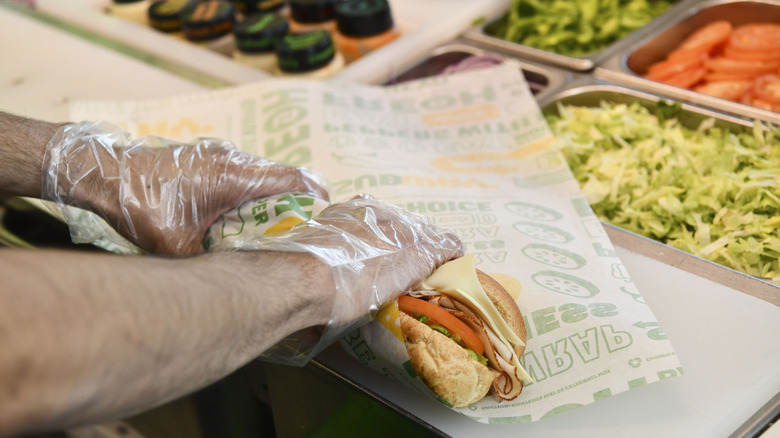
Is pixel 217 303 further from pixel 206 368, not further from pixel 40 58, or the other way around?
pixel 40 58

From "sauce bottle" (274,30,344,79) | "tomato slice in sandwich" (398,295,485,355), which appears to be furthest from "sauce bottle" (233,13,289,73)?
"tomato slice in sandwich" (398,295,485,355)

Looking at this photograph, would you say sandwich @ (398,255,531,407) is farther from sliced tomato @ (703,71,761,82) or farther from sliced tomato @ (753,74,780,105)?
sliced tomato @ (703,71,761,82)

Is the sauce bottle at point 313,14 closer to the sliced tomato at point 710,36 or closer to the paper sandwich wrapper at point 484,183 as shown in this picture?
the paper sandwich wrapper at point 484,183

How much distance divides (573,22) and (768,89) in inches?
31.7

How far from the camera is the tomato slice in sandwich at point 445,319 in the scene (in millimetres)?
1263

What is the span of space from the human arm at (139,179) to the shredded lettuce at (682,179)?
2.89 ft

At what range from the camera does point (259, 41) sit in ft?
8.75

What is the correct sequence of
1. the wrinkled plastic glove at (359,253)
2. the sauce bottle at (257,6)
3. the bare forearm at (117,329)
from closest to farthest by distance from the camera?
the bare forearm at (117,329)
the wrinkled plastic glove at (359,253)
the sauce bottle at (257,6)

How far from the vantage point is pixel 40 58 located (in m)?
2.79

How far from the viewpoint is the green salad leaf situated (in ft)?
8.92

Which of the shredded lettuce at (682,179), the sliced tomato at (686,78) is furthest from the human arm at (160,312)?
the sliced tomato at (686,78)

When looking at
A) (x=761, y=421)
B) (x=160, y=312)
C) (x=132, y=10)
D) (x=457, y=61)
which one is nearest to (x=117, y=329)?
(x=160, y=312)

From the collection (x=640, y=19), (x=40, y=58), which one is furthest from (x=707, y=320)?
(x=40, y=58)

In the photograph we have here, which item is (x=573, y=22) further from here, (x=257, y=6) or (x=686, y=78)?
(x=257, y=6)
